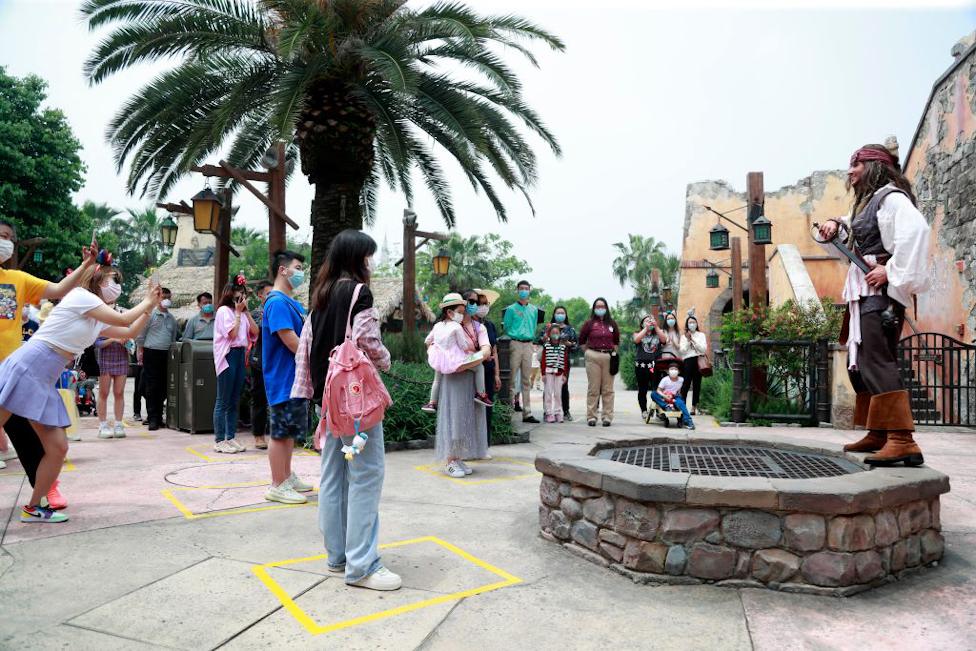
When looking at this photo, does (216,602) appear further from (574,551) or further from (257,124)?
(257,124)

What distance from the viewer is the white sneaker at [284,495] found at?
489 cm

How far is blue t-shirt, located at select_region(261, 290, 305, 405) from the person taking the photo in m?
4.95

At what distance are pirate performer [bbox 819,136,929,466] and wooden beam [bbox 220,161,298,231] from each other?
301 inches

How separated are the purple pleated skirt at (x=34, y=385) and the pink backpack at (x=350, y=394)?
1.97 m

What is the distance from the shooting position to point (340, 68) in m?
Answer: 9.62

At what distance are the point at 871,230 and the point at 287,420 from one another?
404 cm

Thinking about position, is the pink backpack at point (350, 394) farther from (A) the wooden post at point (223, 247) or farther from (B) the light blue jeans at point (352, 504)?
(A) the wooden post at point (223, 247)

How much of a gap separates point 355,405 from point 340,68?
766cm

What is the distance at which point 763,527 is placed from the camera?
3.34 meters

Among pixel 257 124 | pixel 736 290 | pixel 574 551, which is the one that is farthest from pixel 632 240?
pixel 574 551

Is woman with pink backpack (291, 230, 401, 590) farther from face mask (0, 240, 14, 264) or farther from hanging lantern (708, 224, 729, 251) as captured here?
hanging lantern (708, 224, 729, 251)

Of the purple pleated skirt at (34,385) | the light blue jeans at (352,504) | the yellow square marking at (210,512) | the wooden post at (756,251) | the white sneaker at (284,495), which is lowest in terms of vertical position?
the yellow square marking at (210,512)

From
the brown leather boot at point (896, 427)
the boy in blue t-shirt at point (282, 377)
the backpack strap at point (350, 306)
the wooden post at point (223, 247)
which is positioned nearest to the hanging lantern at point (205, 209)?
the wooden post at point (223, 247)

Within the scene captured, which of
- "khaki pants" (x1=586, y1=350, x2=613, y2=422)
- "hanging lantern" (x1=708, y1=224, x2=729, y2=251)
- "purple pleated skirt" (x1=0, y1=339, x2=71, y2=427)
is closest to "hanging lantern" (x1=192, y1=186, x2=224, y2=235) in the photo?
"khaki pants" (x1=586, y1=350, x2=613, y2=422)
